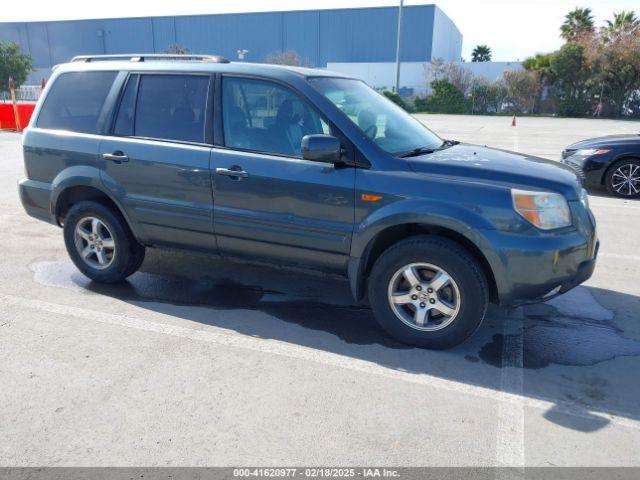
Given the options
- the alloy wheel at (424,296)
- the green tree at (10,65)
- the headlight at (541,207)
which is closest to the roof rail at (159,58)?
the alloy wheel at (424,296)

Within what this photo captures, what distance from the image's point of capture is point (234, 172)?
4.00 metres

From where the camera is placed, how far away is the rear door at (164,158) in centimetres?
420

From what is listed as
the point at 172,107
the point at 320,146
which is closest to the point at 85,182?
the point at 172,107

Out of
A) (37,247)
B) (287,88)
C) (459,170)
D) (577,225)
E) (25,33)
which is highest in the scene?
(25,33)

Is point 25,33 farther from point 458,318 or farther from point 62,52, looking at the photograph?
point 458,318

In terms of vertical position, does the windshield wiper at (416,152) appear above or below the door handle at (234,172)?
above

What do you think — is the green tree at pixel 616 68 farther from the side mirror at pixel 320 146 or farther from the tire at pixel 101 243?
the tire at pixel 101 243

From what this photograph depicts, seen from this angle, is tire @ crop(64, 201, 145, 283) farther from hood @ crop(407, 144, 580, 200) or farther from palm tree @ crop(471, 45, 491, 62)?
palm tree @ crop(471, 45, 491, 62)

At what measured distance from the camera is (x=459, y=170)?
11.7ft

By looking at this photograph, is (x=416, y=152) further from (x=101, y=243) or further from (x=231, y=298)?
(x=101, y=243)

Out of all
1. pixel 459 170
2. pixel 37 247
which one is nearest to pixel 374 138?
pixel 459 170

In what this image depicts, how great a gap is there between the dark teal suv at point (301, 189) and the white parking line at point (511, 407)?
364 millimetres

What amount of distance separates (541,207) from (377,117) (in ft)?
4.79

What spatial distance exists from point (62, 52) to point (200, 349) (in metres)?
78.5
